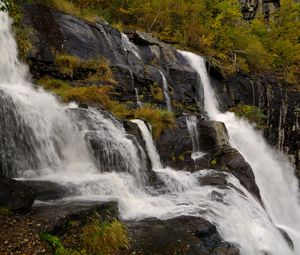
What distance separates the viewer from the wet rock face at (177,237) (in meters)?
7.27

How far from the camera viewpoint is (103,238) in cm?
694

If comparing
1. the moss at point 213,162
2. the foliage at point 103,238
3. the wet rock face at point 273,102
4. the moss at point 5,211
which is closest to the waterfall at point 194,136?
the moss at point 213,162

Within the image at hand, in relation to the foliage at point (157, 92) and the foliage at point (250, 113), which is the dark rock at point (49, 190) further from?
the foliage at point (250, 113)

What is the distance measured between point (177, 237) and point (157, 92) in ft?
37.2

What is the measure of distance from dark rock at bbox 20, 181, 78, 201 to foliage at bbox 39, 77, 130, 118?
5.17 meters

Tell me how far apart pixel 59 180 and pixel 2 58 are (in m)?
6.44

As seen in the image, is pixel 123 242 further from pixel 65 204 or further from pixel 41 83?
pixel 41 83

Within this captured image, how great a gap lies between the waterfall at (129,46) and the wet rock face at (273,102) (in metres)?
6.22

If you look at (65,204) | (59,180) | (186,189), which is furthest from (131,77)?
(65,204)

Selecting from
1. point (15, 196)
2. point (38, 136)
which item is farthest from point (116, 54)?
point (15, 196)

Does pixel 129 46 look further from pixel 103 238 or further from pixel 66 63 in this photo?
pixel 103 238

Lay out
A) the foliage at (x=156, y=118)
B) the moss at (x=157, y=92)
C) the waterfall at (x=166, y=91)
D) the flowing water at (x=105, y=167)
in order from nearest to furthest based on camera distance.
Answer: the flowing water at (x=105, y=167) < the foliage at (x=156, y=118) < the moss at (x=157, y=92) < the waterfall at (x=166, y=91)

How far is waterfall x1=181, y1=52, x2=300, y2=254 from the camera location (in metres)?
16.6

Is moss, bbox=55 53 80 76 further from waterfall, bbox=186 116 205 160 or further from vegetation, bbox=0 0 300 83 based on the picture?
waterfall, bbox=186 116 205 160
